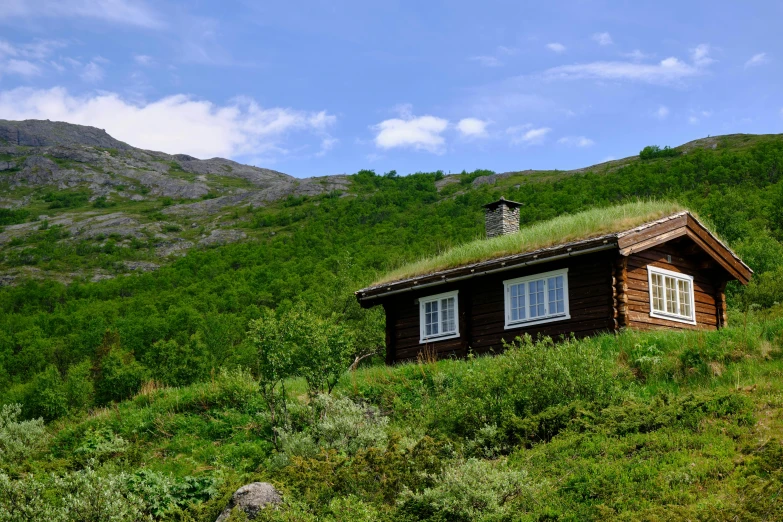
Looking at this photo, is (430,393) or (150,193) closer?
(430,393)

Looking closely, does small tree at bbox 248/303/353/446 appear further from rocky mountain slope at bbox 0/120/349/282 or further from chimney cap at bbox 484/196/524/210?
rocky mountain slope at bbox 0/120/349/282

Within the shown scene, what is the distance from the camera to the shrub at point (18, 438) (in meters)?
19.8

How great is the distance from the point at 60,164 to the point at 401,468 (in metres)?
206

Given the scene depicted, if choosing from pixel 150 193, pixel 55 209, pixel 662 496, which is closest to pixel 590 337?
pixel 662 496

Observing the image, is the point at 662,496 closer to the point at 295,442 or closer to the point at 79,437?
the point at 295,442

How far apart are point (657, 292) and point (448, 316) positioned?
6.24 metres

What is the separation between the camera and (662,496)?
29.7ft

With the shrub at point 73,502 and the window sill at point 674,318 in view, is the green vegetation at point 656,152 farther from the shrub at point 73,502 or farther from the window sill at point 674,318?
the shrub at point 73,502

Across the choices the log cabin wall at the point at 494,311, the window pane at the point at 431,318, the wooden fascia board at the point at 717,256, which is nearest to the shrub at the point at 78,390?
the log cabin wall at the point at 494,311

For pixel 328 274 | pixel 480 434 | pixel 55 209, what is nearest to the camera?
pixel 480 434

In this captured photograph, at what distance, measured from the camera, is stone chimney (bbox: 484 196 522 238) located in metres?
27.0

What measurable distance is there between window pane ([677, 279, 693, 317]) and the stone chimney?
696cm

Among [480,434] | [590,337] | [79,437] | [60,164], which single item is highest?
[60,164]

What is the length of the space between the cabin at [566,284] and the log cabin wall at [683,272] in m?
0.03
